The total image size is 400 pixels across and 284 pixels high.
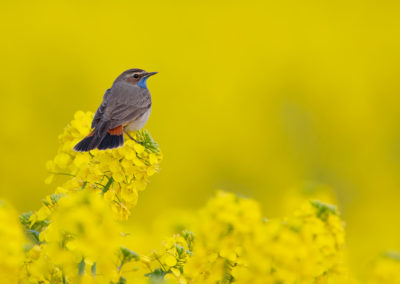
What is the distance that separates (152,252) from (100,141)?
1.90 feet

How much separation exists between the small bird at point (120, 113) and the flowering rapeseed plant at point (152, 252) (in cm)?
11

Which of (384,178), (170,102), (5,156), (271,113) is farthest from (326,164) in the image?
(5,156)

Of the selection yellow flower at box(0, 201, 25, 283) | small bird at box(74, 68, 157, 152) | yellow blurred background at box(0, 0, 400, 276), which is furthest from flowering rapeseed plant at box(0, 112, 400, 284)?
yellow blurred background at box(0, 0, 400, 276)

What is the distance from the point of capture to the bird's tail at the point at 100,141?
3666 millimetres

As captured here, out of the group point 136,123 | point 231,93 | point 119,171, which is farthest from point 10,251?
point 231,93

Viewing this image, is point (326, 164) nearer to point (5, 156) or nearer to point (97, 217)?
point (5, 156)

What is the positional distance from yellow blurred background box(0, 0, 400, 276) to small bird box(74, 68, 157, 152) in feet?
15.8

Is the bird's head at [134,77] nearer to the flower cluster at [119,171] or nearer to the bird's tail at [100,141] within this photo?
the bird's tail at [100,141]

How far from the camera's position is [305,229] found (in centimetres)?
317

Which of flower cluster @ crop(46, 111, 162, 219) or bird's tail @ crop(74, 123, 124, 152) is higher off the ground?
bird's tail @ crop(74, 123, 124, 152)

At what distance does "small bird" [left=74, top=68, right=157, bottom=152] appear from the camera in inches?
149

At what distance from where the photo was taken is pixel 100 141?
12.1 ft

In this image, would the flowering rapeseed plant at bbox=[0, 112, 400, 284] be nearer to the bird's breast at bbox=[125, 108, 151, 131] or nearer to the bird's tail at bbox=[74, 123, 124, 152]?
the bird's tail at bbox=[74, 123, 124, 152]

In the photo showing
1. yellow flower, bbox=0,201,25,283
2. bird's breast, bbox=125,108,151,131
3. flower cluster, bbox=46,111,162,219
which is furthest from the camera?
bird's breast, bbox=125,108,151,131
